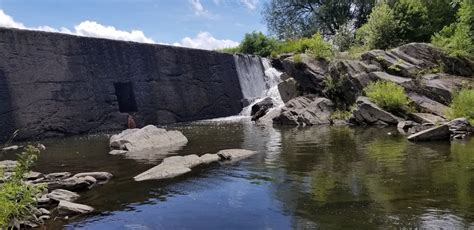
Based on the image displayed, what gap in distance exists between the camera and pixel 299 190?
10281 millimetres

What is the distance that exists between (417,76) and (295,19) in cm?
2578

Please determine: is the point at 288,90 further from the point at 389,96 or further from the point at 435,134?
the point at 435,134

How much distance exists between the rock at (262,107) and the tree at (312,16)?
55.0 feet

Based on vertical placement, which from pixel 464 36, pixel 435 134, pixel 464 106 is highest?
pixel 464 36

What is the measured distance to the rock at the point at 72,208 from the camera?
921cm

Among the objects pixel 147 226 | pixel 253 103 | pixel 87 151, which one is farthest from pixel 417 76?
pixel 147 226

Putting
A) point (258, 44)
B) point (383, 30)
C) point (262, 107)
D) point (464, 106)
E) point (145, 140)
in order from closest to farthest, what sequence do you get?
1. point (145, 140)
2. point (464, 106)
3. point (383, 30)
4. point (262, 107)
5. point (258, 44)

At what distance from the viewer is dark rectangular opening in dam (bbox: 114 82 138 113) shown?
1069 inches

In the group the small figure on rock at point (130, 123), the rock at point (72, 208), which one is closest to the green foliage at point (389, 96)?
the small figure on rock at point (130, 123)

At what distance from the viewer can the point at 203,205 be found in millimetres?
9617

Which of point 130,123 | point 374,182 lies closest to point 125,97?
point 130,123

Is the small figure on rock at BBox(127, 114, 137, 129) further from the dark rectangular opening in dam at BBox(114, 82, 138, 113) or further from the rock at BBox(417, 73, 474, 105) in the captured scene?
the rock at BBox(417, 73, 474, 105)

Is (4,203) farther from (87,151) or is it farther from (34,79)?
(34,79)

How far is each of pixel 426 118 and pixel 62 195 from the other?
1570 centimetres
